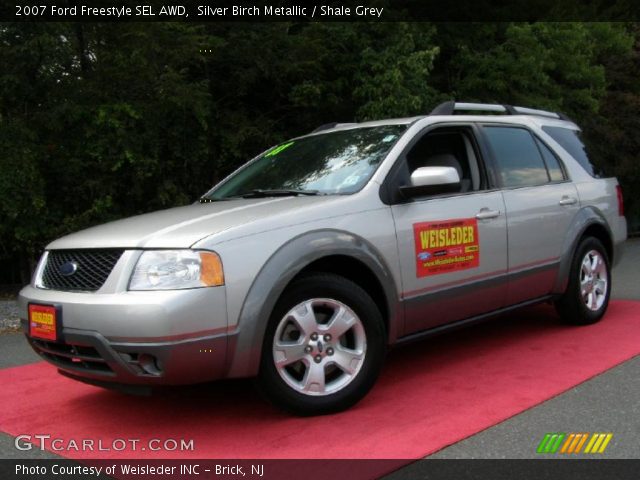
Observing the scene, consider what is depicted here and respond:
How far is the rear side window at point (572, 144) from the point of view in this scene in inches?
228

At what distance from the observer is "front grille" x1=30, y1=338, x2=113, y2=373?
11.2 ft

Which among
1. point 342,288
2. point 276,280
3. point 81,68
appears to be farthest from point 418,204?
point 81,68

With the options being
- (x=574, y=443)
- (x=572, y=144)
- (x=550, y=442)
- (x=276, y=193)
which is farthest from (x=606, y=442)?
(x=572, y=144)

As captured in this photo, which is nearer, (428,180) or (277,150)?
(428,180)

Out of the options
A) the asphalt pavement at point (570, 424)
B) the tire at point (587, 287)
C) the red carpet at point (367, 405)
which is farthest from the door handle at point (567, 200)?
the asphalt pavement at point (570, 424)

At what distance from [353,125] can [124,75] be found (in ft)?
20.0

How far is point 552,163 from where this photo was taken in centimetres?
557

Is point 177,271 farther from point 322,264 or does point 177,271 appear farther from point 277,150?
point 277,150

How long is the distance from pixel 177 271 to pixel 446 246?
6.00 feet

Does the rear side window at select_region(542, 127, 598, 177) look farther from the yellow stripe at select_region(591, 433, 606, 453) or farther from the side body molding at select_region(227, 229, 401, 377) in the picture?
the yellow stripe at select_region(591, 433, 606, 453)

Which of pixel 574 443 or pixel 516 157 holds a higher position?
pixel 516 157
